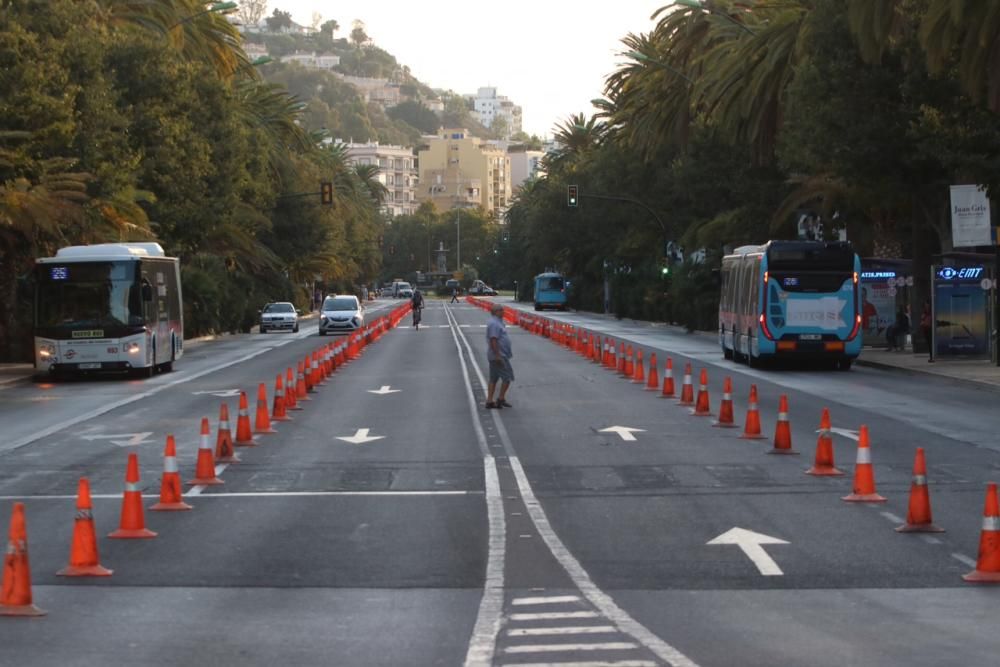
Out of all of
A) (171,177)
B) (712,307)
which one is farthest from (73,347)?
(712,307)

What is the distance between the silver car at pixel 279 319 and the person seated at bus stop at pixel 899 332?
35594mm

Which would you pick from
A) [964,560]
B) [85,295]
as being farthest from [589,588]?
[85,295]

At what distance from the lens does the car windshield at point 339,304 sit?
68125 mm

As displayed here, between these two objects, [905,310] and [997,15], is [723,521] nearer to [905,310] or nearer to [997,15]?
[997,15]

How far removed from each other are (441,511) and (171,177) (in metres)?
39.7

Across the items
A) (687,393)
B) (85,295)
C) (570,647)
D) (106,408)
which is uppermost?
(85,295)

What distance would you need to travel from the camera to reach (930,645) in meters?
9.02

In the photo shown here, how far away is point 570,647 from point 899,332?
3872cm

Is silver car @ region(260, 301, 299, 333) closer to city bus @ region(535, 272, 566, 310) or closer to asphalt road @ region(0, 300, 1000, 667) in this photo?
city bus @ region(535, 272, 566, 310)

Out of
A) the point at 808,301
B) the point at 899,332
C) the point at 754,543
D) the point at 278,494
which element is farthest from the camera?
the point at 899,332

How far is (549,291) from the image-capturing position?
400 feet

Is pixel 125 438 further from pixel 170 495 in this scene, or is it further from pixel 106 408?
pixel 170 495

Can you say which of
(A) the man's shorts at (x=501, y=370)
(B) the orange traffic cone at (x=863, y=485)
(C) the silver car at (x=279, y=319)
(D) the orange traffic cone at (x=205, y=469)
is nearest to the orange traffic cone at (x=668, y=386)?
(A) the man's shorts at (x=501, y=370)

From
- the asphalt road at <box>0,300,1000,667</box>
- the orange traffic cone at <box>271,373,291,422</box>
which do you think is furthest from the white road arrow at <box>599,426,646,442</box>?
the orange traffic cone at <box>271,373,291,422</box>
